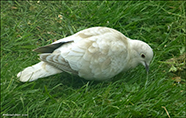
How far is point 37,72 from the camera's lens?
14.4 feet

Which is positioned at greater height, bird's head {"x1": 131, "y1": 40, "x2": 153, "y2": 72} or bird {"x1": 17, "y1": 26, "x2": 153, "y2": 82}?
bird {"x1": 17, "y1": 26, "x2": 153, "y2": 82}

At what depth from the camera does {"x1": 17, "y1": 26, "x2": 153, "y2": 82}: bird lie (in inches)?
173

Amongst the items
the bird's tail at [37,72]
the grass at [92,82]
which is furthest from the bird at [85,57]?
the grass at [92,82]

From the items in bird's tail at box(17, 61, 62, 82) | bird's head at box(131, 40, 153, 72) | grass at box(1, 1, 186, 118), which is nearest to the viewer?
grass at box(1, 1, 186, 118)

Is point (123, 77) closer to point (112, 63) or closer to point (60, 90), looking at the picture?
point (112, 63)

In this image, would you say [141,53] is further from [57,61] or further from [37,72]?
[37,72]

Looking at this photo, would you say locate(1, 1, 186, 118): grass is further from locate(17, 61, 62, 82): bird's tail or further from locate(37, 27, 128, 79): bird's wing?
locate(37, 27, 128, 79): bird's wing

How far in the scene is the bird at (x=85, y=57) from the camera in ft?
14.4

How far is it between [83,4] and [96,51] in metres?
1.85

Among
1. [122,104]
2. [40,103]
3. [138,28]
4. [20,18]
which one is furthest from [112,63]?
[20,18]

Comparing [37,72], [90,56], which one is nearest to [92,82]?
[90,56]

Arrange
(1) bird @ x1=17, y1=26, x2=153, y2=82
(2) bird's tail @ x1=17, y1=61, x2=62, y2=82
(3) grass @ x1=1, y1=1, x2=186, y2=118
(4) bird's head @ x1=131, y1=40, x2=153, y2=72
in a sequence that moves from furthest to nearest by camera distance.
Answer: (4) bird's head @ x1=131, y1=40, x2=153, y2=72, (1) bird @ x1=17, y1=26, x2=153, y2=82, (2) bird's tail @ x1=17, y1=61, x2=62, y2=82, (3) grass @ x1=1, y1=1, x2=186, y2=118

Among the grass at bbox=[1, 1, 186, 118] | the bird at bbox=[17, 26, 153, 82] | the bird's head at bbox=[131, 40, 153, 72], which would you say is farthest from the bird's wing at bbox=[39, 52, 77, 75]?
the bird's head at bbox=[131, 40, 153, 72]

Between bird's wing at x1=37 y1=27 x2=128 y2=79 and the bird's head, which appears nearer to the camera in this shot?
bird's wing at x1=37 y1=27 x2=128 y2=79
